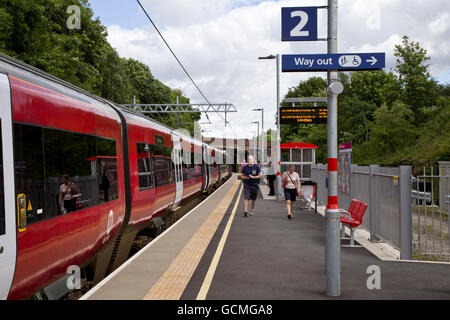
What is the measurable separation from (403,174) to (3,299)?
713 cm

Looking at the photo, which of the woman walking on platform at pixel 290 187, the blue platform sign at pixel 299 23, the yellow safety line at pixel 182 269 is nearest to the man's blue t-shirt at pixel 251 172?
the woman walking on platform at pixel 290 187

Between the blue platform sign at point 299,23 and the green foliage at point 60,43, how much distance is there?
18.1 meters

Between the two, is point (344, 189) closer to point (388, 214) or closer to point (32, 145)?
point (388, 214)

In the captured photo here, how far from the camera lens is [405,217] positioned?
966 cm

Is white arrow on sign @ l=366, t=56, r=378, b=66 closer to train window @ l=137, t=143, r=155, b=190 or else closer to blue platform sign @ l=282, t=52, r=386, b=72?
blue platform sign @ l=282, t=52, r=386, b=72

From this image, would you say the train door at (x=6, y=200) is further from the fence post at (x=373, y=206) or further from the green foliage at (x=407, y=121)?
the green foliage at (x=407, y=121)

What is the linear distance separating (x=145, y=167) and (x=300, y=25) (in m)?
5.97

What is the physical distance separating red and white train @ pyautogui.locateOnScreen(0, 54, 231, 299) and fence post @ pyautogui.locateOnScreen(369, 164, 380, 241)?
5024mm

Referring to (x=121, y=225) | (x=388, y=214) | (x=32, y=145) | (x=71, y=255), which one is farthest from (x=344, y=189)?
(x=32, y=145)

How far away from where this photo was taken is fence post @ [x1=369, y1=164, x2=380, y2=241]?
11820 mm

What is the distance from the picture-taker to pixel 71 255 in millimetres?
7043

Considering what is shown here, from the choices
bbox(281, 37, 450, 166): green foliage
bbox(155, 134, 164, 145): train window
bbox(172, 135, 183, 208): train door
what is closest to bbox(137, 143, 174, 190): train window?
bbox(155, 134, 164, 145): train window

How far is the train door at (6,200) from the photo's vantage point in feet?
16.0

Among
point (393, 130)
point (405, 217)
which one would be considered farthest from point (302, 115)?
point (393, 130)
